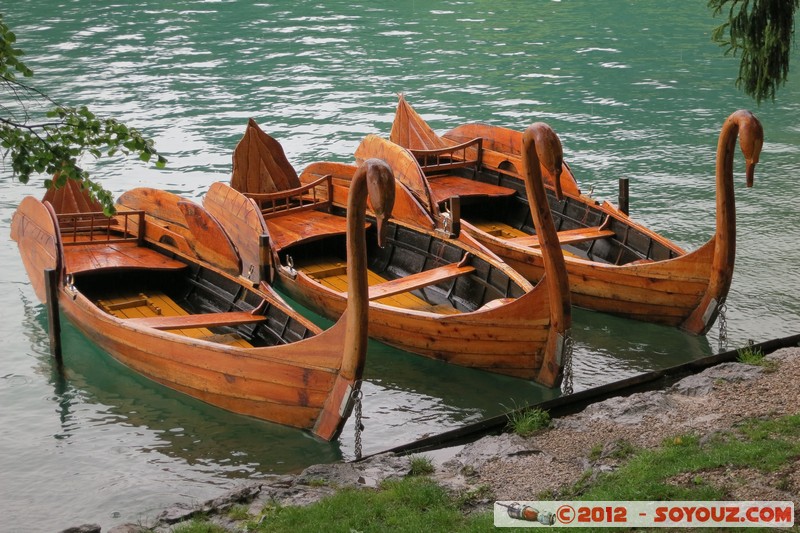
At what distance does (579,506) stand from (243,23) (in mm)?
27625

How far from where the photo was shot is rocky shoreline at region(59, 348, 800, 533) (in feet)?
25.0

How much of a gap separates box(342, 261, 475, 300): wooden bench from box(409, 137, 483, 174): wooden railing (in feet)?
11.7

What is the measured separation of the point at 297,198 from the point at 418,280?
358 cm

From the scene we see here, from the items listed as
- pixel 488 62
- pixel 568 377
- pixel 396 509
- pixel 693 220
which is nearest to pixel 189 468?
pixel 396 509

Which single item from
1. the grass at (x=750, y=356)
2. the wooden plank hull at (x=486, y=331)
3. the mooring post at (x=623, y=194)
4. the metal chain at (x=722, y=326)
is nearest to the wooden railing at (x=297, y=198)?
the wooden plank hull at (x=486, y=331)

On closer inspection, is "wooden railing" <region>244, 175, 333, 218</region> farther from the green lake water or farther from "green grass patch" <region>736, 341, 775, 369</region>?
"green grass patch" <region>736, 341, 775, 369</region>

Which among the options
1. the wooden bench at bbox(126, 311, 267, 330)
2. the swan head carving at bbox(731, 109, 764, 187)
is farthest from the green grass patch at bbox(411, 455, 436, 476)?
the swan head carving at bbox(731, 109, 764, 187)

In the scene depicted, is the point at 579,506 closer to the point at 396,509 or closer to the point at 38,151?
the point at 396,509

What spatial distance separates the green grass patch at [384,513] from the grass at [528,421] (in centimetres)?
127

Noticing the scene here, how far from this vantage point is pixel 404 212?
43.4ft

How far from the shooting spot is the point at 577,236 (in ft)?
42.8

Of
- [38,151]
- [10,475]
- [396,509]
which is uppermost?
[38,151]

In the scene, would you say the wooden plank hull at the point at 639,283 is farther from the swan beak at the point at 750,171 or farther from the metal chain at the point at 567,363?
the metal chain at the point at 567,363

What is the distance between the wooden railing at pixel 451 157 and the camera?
50.6 feet
